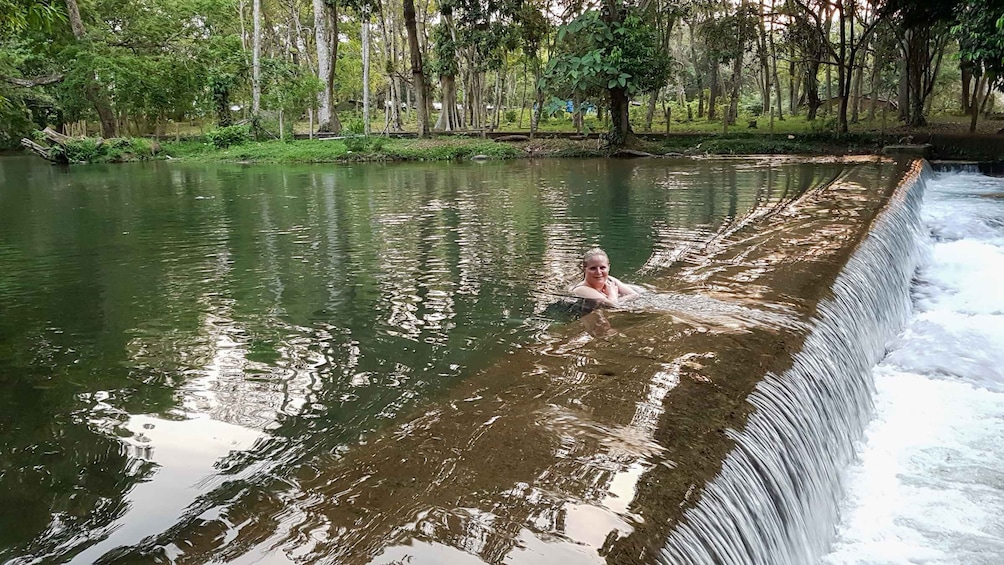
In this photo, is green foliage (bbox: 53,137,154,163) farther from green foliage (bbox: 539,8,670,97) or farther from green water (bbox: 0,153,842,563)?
green foliage (bbox: 539,8,670,97)

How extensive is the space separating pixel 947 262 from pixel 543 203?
658 centimetres

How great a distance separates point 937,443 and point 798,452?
5.97ft

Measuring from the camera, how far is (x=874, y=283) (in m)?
6.96

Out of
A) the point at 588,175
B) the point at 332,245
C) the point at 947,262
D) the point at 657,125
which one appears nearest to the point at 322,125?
the point at 657,125

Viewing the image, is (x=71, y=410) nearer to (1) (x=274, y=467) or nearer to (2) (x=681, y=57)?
(1) (x=274, y=467)

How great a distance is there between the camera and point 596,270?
6.11 metres

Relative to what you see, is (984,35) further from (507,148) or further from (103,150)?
(103,150)

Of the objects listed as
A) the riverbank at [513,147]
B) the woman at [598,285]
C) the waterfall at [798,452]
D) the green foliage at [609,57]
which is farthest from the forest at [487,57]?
the woman at [598,285]

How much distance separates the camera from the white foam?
3805 mm

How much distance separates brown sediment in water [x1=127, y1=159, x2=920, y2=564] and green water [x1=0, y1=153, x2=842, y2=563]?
21.0 inches

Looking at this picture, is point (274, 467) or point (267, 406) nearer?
point (274, 467)

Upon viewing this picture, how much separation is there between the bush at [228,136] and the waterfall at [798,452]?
100 feet

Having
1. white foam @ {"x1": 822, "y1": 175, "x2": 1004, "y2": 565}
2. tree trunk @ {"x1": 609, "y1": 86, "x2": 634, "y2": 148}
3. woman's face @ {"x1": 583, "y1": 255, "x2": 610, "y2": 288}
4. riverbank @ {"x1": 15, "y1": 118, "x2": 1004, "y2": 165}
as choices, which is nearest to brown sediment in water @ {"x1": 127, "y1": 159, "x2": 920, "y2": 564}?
woman's face @ {"x1": 583, "y1": 255, "x2": 610, "y2": 288}

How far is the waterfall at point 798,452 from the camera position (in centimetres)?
285
